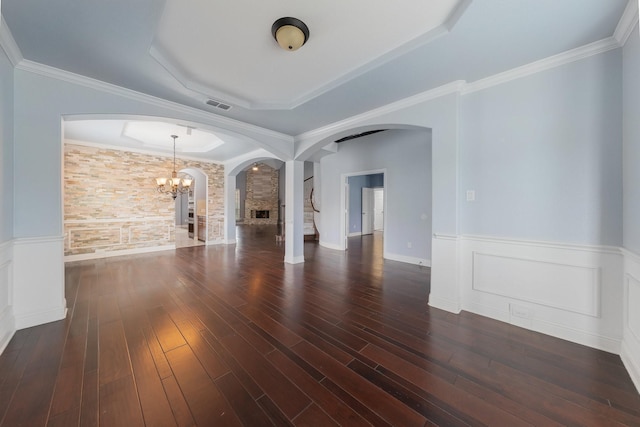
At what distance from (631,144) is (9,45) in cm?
503

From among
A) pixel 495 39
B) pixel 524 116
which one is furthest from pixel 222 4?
pixel 524 116

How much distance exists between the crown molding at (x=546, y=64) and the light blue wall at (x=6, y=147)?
4.44 m

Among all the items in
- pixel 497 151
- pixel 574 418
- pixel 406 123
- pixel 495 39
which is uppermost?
pixel 495 39

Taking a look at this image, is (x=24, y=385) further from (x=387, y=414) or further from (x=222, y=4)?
(x=222, y=4)

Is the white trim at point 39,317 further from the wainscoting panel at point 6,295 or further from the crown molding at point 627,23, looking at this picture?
the crown molding at point 627,23

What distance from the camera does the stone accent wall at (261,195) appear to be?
14000 mm

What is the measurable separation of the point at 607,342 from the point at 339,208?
16.6ft

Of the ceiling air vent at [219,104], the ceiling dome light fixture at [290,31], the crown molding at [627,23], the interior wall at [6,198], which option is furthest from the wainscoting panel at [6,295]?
the crown molding at [627,23]

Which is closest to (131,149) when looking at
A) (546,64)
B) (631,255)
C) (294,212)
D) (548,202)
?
(294,212)

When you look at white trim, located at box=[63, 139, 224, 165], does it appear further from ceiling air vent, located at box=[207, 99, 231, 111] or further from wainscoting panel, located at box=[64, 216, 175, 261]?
ceiling air vent, located at box=[207, 99, 231, 111]

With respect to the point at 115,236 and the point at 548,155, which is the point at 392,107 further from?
the point at 115,236

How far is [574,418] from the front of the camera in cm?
135

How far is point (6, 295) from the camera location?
214 centimetres

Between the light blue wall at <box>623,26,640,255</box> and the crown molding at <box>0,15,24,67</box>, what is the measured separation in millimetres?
4630
